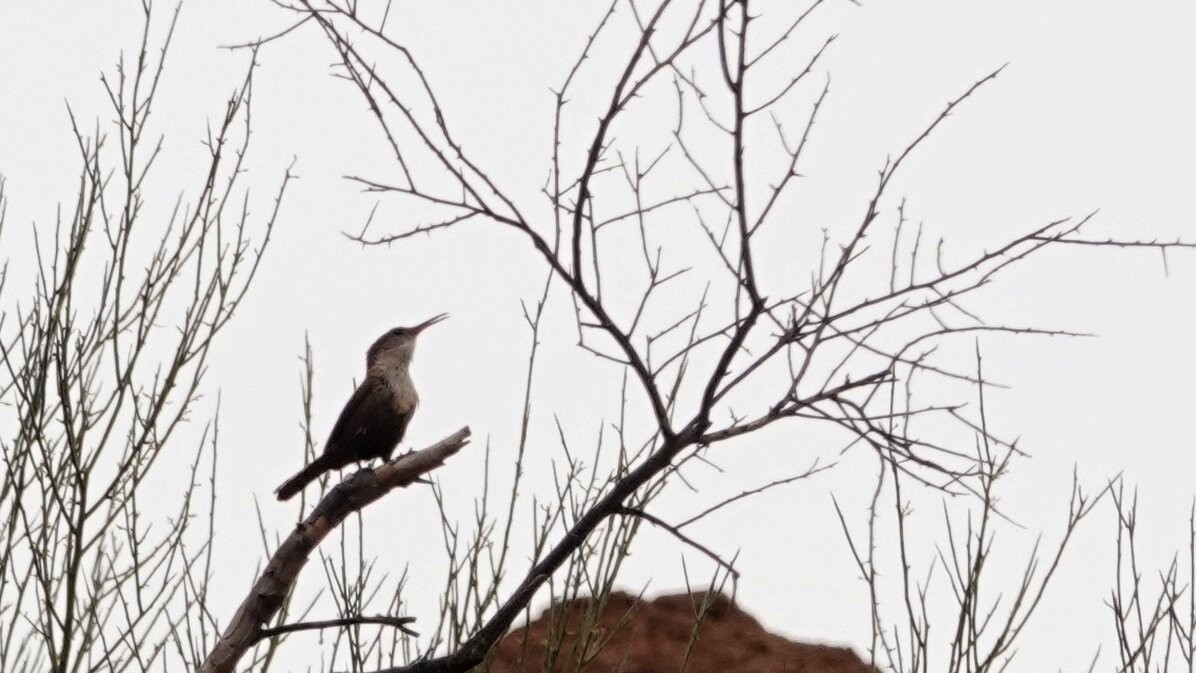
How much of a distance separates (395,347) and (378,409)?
47cm

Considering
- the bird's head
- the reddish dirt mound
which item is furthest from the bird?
the reddish dirt mound

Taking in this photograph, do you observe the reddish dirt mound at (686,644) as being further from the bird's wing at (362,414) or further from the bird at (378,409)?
the bird's wing at (362,414)

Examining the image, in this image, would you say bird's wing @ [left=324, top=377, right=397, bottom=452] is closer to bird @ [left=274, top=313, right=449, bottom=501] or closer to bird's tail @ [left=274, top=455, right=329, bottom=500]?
bird @ [left=274, top=313, right=449, bottom=501]

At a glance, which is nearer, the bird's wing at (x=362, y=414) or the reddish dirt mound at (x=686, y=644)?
the bird's wing at (x=362, y=414)

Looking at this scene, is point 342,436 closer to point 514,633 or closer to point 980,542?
point 980,542

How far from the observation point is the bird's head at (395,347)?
6336 mm

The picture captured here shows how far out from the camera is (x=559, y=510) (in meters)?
4.27

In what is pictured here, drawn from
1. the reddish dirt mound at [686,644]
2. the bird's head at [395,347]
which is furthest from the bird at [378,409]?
the reddish dirt mound at [686,644]

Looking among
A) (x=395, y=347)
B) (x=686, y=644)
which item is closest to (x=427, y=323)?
(x=395, y=347)

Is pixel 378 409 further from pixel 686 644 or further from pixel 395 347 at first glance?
pixel 686 644

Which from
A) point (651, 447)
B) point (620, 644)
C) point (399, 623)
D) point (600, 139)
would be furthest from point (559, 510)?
point (620, 644)

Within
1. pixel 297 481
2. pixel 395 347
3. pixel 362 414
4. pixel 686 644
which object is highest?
pixel 395 347

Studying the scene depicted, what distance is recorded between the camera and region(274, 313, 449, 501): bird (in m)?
5.69

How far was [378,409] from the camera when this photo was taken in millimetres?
6023
